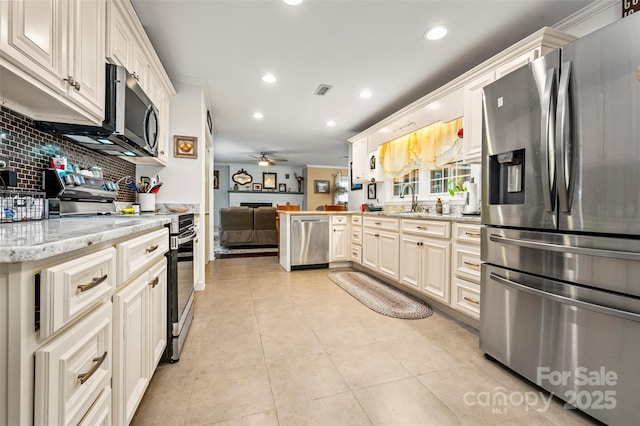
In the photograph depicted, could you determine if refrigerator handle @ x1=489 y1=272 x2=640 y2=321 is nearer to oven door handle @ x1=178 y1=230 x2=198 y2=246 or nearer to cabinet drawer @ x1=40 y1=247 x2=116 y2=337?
cabinet drawer @ x1=40 y1=247 x2=116 y2=337

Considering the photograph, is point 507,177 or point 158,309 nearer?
point 158,309

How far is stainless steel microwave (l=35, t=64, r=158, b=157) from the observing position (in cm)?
165

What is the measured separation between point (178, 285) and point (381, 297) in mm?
1992

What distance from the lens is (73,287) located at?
0.71 meters

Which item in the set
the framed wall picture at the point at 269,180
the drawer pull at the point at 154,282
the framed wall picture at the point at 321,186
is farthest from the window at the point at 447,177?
the framed wall picture at the point at 269,180

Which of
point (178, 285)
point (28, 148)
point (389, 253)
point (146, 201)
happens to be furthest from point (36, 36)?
point (389, 253)

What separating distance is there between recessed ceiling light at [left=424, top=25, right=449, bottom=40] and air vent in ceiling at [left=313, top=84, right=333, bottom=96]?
4.33ft

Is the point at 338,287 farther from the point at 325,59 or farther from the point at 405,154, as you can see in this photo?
the point at 325,59

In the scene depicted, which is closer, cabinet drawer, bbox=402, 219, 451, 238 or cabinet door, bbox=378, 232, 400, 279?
cabinet drawer, bbox=402, 219, 451, 238

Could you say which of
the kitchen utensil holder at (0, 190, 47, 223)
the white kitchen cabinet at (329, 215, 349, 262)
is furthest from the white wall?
the white kitchen cabinet at (329, 215, 349, 262)

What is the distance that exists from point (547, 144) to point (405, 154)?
2452 mm

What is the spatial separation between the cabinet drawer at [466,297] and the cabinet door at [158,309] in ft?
6.99

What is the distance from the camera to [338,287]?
3.25 m

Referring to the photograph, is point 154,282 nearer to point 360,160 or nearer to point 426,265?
point 426,265
